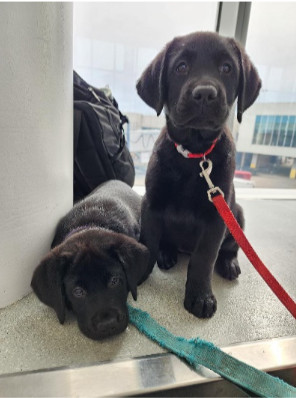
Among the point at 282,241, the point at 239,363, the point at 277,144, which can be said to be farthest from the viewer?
the point at 277,144

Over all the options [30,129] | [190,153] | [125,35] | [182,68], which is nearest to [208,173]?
[190,153]

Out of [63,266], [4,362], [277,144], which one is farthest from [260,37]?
[4,362]

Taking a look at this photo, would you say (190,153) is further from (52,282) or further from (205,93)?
(52,282)

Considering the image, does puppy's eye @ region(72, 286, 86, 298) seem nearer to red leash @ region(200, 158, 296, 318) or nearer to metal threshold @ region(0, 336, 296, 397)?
metal threshold @ region(0, 336, 296, 397)

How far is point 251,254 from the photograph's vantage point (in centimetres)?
89

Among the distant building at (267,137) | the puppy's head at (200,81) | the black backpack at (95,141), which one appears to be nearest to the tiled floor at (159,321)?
the puppy's head at (200,81)

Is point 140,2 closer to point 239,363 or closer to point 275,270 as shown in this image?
point 275,270

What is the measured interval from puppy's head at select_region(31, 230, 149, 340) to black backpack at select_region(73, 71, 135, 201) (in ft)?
2.80

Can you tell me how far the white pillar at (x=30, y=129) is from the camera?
32.7 inches

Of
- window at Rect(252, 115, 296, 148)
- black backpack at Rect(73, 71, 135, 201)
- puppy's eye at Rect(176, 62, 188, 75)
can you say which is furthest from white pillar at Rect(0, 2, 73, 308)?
window at Rect(252, 115, 296, 148)

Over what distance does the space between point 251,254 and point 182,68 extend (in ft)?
1.98

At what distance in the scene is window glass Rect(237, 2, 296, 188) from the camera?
7.67ft

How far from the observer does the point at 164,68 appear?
3.29 feet

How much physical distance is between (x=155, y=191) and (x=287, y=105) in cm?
196
